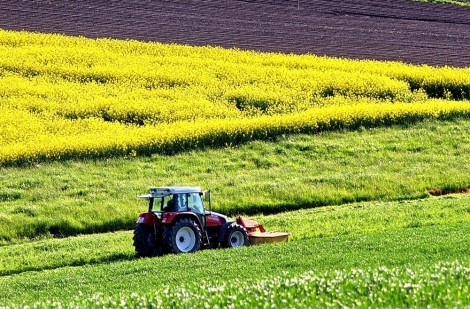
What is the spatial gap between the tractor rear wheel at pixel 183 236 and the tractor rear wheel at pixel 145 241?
0.35 metres

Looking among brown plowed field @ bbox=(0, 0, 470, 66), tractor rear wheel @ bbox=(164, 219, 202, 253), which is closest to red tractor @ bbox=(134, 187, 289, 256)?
tractor rear wheel @ bbox=(164, 219, 202, 253)

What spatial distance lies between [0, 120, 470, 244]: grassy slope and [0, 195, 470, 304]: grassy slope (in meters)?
2.32

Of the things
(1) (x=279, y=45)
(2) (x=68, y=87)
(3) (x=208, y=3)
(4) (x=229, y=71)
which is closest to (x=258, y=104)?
(4) (x=229, y=71)

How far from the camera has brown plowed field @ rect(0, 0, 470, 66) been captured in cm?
5200

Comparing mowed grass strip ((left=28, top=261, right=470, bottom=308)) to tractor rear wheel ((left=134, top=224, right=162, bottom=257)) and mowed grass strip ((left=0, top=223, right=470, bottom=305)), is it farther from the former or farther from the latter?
tractor rear wheel ((left=134, top=224, right=162, bottom=257))

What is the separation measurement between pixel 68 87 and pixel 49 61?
156 inches

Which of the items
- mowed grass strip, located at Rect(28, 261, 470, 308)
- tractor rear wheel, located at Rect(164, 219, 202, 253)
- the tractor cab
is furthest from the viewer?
the tractor cab

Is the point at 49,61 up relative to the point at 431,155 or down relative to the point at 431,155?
up

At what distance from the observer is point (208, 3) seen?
58562 mm

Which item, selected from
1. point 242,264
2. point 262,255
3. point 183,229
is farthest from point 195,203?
point 242,264

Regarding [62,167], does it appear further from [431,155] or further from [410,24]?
[410,24]

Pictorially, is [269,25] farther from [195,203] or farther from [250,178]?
[195,203]

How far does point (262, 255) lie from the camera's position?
66.1 ft

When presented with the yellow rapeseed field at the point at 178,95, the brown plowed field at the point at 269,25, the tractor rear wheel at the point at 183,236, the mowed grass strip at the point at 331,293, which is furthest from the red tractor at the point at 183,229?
the brown plowed field at the point at 269,25
